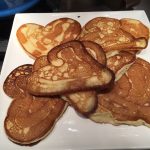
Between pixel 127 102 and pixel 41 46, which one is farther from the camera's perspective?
pixel 41 46

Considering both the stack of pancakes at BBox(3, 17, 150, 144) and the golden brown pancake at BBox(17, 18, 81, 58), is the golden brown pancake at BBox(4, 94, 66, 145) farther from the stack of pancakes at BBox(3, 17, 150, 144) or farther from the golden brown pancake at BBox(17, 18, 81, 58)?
the golden brown pancake at BBox(17, 18, 81, 58)

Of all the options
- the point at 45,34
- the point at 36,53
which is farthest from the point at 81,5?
the point at 36,53

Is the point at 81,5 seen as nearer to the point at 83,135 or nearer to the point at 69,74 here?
the point at 69,74

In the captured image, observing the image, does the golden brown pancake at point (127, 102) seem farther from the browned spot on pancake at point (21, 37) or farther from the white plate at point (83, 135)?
the browned spot on pancake at point (21, 37)

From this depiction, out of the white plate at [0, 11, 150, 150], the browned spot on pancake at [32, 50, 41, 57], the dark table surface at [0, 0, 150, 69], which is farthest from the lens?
the dark table surface at [0, 0, 150, 69]

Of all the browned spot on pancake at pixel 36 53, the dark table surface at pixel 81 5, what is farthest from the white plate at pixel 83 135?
the dark table surface at pixel 81 5

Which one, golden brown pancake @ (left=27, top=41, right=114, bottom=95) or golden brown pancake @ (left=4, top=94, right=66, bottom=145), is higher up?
golden brown pancake @ (left=27, top=41, right=114, bottom=95)

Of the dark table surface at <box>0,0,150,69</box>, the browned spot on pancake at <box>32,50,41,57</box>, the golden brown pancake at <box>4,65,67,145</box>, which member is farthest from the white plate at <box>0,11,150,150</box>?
the dark table surface at <box>0,0,150,69</box>

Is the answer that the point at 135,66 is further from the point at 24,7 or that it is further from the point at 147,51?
the point at 24,7
